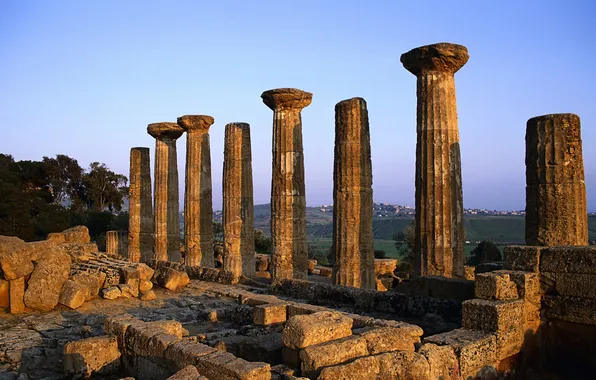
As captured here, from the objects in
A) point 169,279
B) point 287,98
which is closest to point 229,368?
point 169,279

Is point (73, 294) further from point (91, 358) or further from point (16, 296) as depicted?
point (91, 358)

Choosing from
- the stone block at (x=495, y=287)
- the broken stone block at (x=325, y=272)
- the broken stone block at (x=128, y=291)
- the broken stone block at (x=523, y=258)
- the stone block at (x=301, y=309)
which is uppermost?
the broken stone block at (x=523, y=258)

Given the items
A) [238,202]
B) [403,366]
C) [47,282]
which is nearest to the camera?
[403,366]

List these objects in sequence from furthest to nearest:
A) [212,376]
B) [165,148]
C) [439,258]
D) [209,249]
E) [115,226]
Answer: [115,226]
[165,148]
[209,249]
[439,258]
[212,376]

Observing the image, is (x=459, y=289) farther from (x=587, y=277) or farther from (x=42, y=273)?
(x=42, y=273)

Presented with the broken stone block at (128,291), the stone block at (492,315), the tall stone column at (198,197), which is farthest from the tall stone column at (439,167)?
the tall stone column at (198,197)

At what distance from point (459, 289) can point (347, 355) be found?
168 inches

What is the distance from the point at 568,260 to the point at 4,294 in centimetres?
1314

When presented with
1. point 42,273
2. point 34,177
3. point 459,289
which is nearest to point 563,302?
point 459,289

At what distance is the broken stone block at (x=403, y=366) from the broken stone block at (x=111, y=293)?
36.1 feet

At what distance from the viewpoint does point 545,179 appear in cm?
1030

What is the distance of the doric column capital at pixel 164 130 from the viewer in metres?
26.2

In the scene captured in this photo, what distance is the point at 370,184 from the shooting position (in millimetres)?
15867

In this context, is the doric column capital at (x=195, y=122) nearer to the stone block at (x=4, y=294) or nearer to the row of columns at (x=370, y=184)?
the row of columns at (x=370, y=184)
